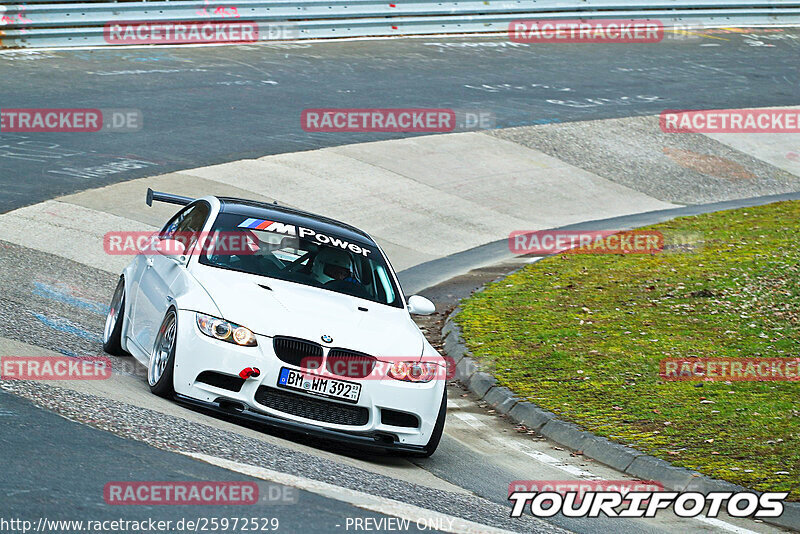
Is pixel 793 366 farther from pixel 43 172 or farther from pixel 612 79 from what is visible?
pixel 612 79

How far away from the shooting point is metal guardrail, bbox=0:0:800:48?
74.0 feet

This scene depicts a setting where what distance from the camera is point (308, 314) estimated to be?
25.7ft

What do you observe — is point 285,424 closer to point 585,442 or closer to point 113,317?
point 585,442

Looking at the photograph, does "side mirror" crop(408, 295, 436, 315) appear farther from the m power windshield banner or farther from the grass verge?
the grass verge

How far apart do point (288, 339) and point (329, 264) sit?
1.43 meters

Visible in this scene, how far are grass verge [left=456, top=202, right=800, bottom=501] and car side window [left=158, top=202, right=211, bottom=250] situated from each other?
3096mm

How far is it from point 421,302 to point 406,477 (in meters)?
1.80

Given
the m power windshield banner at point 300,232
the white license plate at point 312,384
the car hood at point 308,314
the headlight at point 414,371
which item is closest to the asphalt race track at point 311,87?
the m power windshield banner at point 300,232

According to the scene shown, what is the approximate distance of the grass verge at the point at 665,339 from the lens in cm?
855

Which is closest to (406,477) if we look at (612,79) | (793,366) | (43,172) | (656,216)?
(793,366)

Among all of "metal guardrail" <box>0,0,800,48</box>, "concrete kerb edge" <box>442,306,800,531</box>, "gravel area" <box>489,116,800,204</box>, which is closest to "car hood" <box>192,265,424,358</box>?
"concrete kerb edge" <box>442,306,800,531</box>

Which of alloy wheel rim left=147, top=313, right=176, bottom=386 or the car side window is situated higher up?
the car side window

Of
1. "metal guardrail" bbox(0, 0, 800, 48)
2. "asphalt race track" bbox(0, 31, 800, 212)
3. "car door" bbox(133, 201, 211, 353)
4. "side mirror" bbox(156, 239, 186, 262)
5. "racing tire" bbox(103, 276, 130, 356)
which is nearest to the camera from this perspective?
"car door" bbox(133, 201, 211, 353)

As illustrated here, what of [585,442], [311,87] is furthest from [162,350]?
[311,87]
